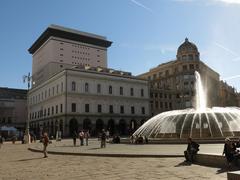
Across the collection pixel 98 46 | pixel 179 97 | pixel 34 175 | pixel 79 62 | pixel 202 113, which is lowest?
pixel 34 175

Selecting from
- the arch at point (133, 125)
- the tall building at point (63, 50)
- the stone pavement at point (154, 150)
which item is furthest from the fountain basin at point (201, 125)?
the tall building at point (63, 50)

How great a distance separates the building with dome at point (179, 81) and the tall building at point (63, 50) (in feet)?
79.0

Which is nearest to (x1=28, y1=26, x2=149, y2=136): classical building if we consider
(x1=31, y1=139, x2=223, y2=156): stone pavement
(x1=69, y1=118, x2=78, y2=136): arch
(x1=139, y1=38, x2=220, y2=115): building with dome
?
(x1=69, y1=118, x2=78, y2=136): arch

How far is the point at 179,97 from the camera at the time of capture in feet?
276

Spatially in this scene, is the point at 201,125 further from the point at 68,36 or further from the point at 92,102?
the point at 68,36

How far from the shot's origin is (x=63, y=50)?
96.5 m

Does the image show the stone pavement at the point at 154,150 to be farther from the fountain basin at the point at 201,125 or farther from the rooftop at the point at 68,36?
the rooftop at the point at 68,36

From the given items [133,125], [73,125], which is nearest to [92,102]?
[73,125]

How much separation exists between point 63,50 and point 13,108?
24.1m

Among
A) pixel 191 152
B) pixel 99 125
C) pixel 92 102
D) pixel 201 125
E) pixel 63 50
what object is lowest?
pixel 191 152

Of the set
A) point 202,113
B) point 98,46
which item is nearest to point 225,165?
point 202,113

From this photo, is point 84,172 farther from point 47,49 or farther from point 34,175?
point 47,49

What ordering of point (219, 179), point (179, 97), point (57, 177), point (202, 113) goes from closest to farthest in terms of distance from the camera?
point (219, 179) < point (57, 177) < point (202, 113) < point (179, 97)

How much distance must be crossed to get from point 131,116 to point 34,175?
5831cm
